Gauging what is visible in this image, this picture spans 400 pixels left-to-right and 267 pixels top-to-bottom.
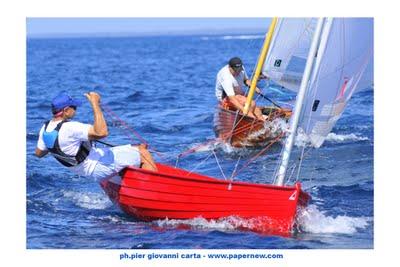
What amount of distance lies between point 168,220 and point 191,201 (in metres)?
0.49

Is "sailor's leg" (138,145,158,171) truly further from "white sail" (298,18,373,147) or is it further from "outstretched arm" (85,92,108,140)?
"white sail" (298,18,373,147)

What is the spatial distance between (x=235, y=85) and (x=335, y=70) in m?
4.64

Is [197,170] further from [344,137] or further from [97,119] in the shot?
[97,119]

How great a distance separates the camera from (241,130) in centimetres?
1577

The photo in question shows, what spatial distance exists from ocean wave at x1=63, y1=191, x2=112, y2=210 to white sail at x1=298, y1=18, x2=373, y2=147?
2876mm

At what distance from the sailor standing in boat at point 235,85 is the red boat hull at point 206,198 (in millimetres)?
5026

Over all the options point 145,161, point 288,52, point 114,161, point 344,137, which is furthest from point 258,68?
point 114,161

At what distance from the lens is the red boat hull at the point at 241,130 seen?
15664 millimetres

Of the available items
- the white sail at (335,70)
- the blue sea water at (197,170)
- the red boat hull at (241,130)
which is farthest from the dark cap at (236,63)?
the white sail at (335,70)

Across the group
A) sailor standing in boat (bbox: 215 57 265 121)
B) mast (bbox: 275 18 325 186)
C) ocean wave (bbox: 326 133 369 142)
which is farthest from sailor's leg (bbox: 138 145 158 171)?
ocean wave (bbox: 326 133 369 142)

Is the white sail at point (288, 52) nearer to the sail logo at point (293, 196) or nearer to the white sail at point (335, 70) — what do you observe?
the white sail at point (335, 70)

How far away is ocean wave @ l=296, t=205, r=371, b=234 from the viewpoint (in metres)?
10.8

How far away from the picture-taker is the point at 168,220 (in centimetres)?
1098
